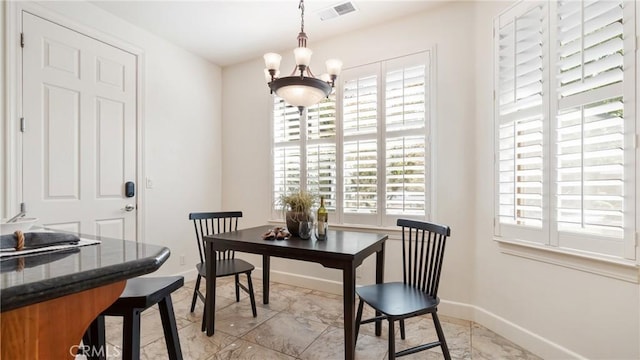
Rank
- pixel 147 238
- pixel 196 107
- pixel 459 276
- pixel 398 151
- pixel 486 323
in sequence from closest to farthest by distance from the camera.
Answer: pixel 486 323 → pixel 459 276 → pixel 398 151 → pixel 147 238 → pixel 196 107

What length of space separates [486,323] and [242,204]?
2809 mm

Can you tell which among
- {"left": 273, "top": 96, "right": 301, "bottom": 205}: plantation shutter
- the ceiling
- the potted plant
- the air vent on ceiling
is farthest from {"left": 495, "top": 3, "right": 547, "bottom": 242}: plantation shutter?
{"left": 273, "top": 96, "right": 301, "bottom": 205}: plantation shutter

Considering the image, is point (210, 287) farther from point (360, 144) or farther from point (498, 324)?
point (498, 324)

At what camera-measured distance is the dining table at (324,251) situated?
1744mm

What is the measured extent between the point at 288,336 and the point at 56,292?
1.91 metres

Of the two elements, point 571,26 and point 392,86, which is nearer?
point 571,26

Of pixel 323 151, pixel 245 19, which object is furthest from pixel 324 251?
pixel 245 19

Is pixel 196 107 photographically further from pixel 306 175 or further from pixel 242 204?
pixel 306 175

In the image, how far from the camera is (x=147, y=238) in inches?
123

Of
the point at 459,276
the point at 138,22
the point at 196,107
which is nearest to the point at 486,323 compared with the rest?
the point at 459,276

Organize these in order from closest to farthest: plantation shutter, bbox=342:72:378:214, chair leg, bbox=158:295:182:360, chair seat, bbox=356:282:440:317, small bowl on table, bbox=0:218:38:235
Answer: small bowl on table, bbox=0:218:38:235 → chair leg, bbox=158:295:182:360 → chair seat, bbox=356:282:440:317 → plantation shutter, bbox=342:72:378:214

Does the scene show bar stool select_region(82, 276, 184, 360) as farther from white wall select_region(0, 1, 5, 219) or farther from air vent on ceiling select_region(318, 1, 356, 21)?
air vent on ceiling select_region(318, 1, 356, 21)

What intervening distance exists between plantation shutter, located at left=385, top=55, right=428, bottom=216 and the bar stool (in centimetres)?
205

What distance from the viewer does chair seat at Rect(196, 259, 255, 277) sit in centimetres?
242
